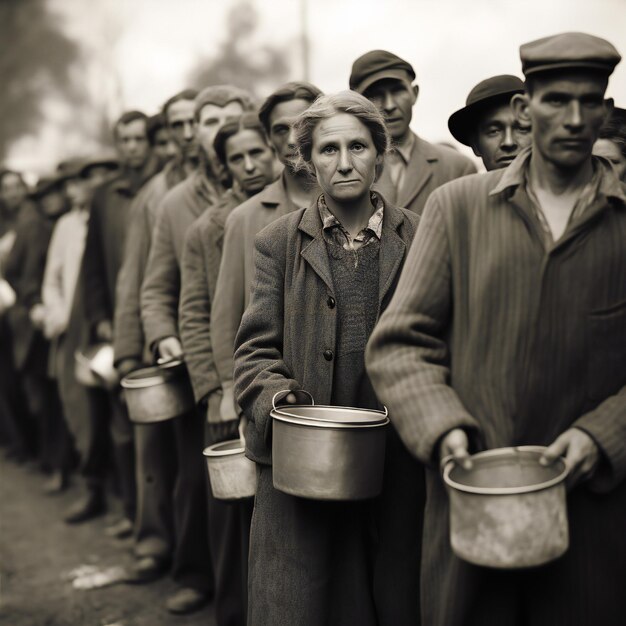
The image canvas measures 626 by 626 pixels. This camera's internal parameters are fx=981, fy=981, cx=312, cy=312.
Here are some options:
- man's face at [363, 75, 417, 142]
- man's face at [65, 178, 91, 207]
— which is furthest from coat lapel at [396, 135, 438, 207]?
man's face at [65, 178, 91, 207]

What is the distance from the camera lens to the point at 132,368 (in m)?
5.83

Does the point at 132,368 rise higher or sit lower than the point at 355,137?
lower

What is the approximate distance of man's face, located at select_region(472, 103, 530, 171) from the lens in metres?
3.94

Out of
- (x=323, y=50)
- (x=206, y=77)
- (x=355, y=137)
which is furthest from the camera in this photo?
(x=206, y=77)

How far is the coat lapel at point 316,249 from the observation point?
10.9 ft

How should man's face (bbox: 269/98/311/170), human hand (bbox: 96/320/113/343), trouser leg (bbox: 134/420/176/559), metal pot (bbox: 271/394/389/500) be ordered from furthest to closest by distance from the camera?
human hand (bbox: 96/320/113/343) < trouser leg (bbox: 134/420/176/559) < man's face (bbox: 269/98/311/170) < metal pot (bbox: 271/394/389/500)

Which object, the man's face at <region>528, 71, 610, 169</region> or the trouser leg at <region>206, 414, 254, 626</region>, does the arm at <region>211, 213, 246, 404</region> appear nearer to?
the trouser leg at <region>206, 414, 254, 626</region>

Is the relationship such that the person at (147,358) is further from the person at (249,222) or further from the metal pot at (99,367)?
the person at (249,222)

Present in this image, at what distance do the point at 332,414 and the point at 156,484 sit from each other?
302 cm

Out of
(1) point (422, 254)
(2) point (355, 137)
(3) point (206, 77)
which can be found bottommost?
(1) point (422, 254)

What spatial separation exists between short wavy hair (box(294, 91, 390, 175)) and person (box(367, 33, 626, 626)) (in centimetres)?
81

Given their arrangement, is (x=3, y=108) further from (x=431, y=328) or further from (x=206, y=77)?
(x=431, y=328)

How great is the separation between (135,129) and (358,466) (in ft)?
15.2

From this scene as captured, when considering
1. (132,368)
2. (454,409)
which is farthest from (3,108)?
(454,409)
